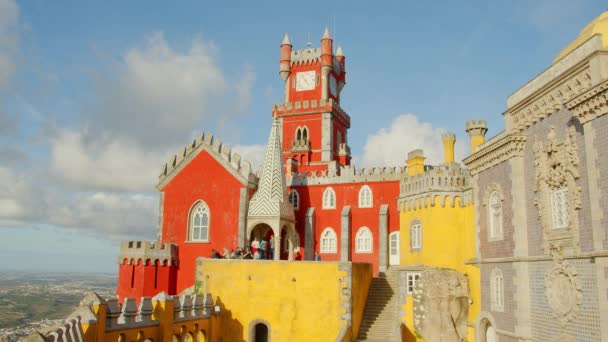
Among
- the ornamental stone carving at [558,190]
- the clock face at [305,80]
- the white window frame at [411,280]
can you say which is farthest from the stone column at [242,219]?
the ornamental stone carving at [558,190]

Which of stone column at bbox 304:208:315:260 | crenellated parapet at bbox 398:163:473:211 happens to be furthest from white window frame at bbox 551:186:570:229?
stone column at bbox 304:208:315:260

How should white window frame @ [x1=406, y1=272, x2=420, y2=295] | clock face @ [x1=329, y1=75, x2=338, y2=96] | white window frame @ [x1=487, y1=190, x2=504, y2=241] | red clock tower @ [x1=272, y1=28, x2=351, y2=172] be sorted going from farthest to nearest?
clock face @ [x1=329, y1=75, x2=338, y2=96], red clock tower @ [x1=272, y1=28, x2=351, y2=172], white window frame @ [x1=406, y1=272, x2=420, y2=295], white window frame @ [x1=487, y1=190, x2=504, y2=241]

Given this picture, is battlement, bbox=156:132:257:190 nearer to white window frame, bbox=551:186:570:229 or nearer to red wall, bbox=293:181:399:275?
red wall, bbox=293:181:399:275

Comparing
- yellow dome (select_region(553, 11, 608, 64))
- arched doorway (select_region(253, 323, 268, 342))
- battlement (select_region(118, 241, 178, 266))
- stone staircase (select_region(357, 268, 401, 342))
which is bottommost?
arched doorway (select_region(253, 323, 268, 342))

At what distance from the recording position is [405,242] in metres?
25.6

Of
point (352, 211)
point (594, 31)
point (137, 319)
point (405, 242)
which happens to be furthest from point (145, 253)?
point (594, 31)

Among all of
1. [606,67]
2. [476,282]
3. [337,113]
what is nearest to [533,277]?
[476,282]

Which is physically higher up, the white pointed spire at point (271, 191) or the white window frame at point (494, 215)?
the white pointed spire at point (271, 191)

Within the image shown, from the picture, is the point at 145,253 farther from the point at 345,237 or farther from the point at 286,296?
the point at 345,237

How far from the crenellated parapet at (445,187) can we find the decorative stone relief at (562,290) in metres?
6.89

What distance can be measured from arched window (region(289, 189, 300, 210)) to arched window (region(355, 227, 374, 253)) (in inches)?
174

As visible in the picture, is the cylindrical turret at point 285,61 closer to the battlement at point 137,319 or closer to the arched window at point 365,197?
the arched window at point 365,197

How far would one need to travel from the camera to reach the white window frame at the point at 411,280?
76.9 feet

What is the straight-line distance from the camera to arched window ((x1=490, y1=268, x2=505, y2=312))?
62.7ft
